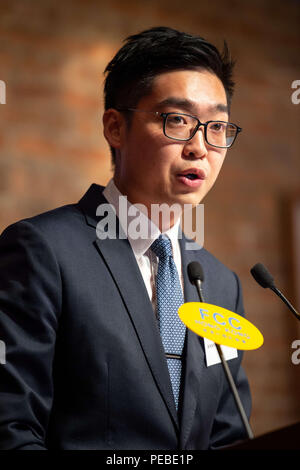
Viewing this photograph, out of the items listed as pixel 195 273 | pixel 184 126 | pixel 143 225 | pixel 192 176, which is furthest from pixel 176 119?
pixel 195 273

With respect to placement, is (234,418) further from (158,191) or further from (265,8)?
(265,8)

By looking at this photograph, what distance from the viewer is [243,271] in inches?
116

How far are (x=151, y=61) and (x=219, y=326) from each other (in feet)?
2.60

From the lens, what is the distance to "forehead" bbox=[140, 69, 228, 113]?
51.3 inches

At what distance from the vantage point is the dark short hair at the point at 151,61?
1.37 metres

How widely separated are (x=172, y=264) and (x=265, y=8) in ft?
8.12

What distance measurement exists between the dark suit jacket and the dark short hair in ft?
1.42

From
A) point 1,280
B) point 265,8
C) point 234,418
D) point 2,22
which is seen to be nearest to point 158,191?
point 1,280

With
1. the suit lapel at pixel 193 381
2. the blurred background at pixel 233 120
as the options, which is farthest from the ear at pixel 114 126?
the blurred background at pixel 233 120

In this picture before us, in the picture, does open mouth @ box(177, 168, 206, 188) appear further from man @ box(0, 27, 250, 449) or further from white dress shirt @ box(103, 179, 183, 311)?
white dress shirt @ box(103, 179, 183, 311)

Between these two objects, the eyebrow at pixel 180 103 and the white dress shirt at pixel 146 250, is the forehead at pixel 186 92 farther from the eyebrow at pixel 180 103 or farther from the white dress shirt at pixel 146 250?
the white dress shirt at pixel 146 250

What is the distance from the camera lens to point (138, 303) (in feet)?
4.03

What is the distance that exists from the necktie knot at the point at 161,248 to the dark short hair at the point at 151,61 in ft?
1.24

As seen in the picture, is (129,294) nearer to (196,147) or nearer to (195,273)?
(195,273)
